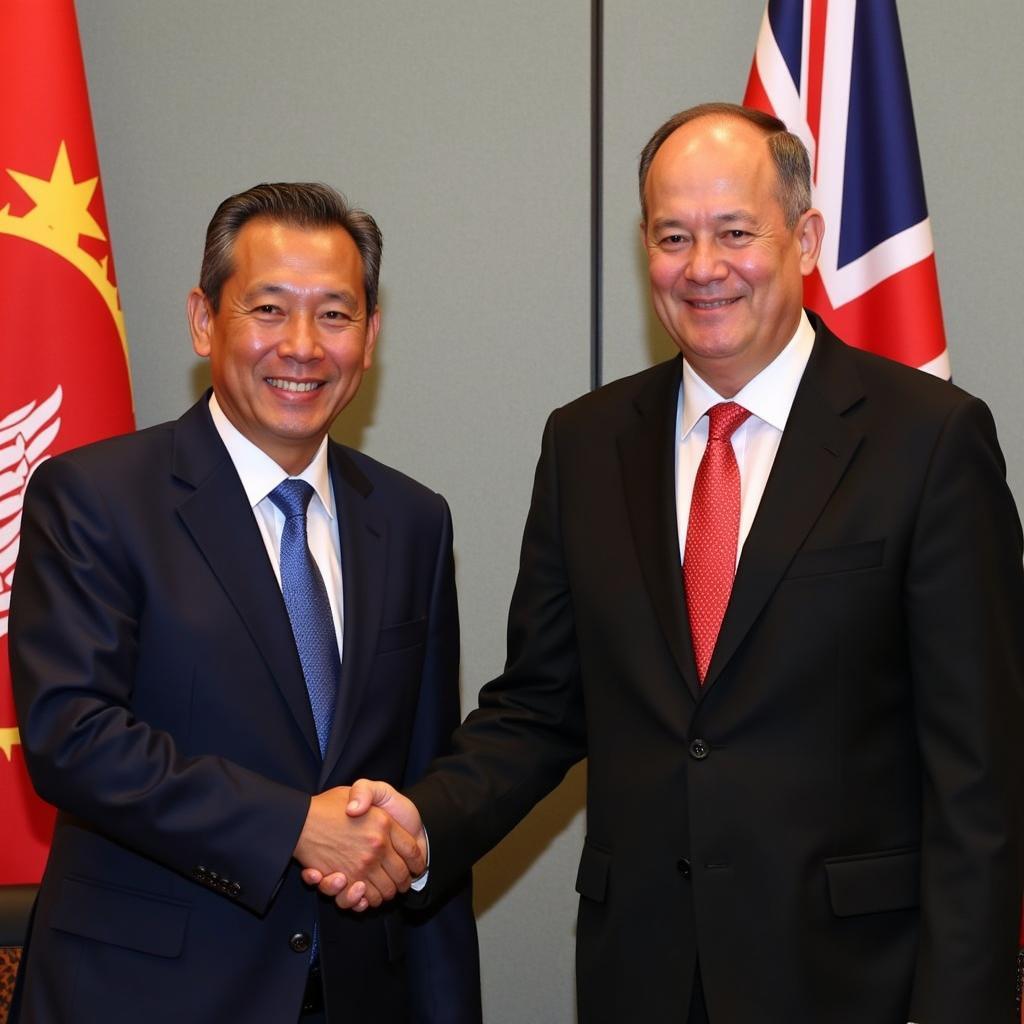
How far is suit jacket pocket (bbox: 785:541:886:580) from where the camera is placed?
1.98m

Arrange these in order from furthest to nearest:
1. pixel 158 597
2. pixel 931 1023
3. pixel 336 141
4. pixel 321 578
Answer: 1. pixel 336 141
2. pixel 321 578
3. pixel 158 597
4. pixel 931 1023

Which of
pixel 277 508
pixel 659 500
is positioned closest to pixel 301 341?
pixel 277 508

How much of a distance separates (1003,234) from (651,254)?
1.43 metres

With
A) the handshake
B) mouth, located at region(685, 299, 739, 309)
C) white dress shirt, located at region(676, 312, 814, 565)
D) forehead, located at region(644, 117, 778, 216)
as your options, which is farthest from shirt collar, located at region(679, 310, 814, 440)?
the handshake

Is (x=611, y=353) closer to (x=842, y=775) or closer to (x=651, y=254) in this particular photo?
(x=651, y=254)

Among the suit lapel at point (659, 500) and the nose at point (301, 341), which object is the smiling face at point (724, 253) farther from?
the nose at point (301, 341)

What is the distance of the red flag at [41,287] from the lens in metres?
2.83

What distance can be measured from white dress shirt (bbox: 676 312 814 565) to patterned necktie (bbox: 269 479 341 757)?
1.79 ft

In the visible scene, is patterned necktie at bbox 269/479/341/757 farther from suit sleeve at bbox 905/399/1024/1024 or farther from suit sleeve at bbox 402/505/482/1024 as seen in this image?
suit sleeve at bbox 905/399/1024/1024

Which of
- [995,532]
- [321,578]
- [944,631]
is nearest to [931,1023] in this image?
[944,631]

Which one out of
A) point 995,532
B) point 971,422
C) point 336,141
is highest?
point 336,141

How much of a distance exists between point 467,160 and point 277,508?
1.35 metres

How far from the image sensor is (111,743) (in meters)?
1.93

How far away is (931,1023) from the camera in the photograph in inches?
74.2
